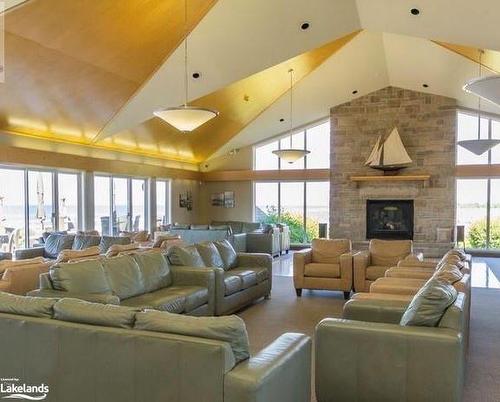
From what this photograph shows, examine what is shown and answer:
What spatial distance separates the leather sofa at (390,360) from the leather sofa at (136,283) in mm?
2010

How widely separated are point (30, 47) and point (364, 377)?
20.7 feet

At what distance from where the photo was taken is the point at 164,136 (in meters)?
12.3

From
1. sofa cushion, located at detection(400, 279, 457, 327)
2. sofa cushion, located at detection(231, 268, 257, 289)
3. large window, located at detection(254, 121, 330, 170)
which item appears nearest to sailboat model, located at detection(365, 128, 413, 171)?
large window, located at detection(254, 121, 330, 170)

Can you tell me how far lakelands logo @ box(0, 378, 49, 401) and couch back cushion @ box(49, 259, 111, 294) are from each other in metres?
1.53

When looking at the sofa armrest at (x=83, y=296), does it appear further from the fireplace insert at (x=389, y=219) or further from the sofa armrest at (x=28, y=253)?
the fireplace insert at (x=389, y=219)

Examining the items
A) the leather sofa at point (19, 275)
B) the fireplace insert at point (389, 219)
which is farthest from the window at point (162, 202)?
the leather sofa at point (19, 275)

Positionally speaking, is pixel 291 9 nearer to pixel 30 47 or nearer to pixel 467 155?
pixel 30 47

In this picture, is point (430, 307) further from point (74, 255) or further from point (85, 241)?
point (85, 241)

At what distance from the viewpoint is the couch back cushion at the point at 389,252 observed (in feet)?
24.0

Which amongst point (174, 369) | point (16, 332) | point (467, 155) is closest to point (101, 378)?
point (174, 369)

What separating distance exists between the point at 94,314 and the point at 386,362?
1864 millimetres

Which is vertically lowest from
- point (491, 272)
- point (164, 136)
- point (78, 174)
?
point (491, 272)

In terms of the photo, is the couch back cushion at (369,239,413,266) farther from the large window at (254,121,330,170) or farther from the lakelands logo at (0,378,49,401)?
the large window at (254,121,330,170)

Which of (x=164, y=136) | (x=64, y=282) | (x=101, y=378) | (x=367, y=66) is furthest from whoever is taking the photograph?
(x=164, y=136)
